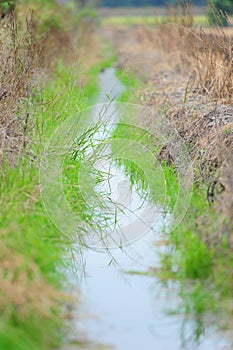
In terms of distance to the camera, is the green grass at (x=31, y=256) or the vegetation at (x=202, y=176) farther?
the vegetation at (x=202, y=176)

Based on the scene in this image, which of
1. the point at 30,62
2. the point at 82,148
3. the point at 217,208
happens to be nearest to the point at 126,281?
the point at 217,208

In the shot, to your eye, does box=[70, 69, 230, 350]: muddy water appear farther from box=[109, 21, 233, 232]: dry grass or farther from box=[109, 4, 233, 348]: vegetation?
box=[109, 21, 233, 232]: dry grass

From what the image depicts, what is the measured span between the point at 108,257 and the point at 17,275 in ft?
4.40

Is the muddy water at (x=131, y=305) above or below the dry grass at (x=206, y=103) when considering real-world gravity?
below

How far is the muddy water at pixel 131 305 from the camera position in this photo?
441cm

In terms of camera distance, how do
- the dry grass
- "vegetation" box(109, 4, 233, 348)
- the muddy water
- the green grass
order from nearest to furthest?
the green grass, the muddy water, "vegetation" box(109, 4, 233, 348), the dry grass

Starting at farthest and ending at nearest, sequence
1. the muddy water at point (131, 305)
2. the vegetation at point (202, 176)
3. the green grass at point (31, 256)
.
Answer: the vegetation at point (202, 176) → the muddy water at point (131, 305) → the green grass at point (31, 256)

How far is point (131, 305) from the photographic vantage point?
4.91m

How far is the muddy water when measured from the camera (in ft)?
14.5

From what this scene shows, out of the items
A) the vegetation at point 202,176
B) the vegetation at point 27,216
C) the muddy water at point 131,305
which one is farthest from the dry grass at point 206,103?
the vegetation at point 27,216

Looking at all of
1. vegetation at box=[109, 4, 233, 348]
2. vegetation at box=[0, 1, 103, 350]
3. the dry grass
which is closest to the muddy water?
vegetation at box=[109, 4, 233, 348]

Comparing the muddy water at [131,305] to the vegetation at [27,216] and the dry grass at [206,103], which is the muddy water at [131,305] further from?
the dry grass at [206,103]

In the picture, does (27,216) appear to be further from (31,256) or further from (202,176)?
(202,176)

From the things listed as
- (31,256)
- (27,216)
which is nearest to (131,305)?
(31,256)
